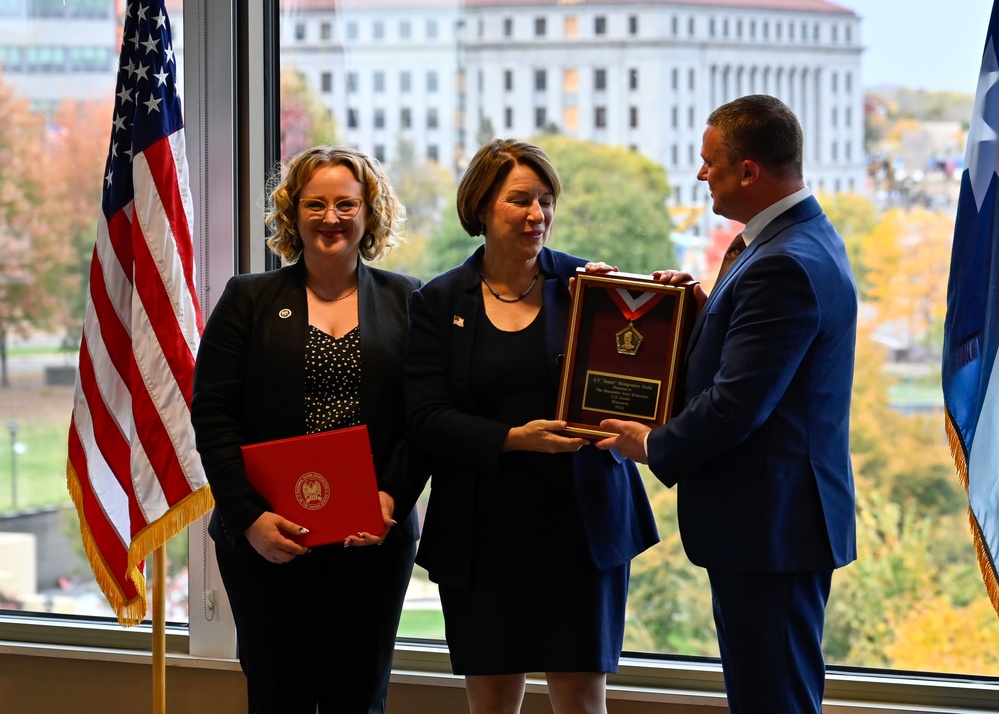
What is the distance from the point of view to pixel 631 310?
2.12 m

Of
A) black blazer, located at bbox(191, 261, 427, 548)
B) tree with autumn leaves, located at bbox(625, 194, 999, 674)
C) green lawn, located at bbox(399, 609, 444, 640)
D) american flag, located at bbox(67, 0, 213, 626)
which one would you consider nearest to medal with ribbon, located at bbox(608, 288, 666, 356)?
black blazer, located at bbox(191, 261, 427, 548)

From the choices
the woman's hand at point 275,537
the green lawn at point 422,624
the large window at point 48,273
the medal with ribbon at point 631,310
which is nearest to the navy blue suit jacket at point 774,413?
the medal with ribbon at point 631,310

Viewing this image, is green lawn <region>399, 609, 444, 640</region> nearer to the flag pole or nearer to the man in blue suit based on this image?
the flag pole

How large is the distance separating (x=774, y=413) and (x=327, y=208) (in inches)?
43.0

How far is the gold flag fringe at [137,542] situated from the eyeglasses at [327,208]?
34.7 inches

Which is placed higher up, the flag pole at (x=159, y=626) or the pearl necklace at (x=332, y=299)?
the pearl necklace at (x=332, y=299)

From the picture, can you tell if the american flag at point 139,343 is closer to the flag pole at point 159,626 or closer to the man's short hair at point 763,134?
the flag pole at point 159,626

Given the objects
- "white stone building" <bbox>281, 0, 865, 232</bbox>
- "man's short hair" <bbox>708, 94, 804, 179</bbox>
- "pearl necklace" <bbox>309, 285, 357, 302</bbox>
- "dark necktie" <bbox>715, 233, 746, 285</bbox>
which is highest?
"white stone building" <bbox>281, 0, 865, 232</bbox>

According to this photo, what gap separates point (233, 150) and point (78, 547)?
4.84 ft

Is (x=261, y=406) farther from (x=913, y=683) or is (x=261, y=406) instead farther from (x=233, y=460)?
(x=913, y=683)

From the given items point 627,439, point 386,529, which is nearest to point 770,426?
point 627,439

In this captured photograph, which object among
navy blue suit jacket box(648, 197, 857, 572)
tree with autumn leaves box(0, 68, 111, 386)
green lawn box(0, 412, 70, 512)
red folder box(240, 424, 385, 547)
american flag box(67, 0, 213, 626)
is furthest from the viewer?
green lawn box(0, 412, 70, 512)

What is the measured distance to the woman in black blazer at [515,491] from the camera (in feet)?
7.30

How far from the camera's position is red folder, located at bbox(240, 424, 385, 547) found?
218 cm
